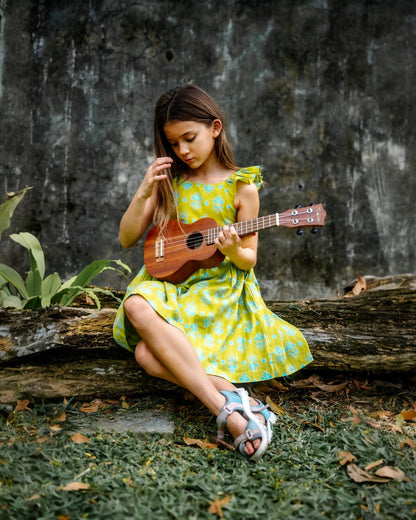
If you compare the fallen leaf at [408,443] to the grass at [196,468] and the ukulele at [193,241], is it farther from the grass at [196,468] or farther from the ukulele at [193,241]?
the ukulele at [193,241]

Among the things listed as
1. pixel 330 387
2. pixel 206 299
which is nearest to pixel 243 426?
pixel 206 299

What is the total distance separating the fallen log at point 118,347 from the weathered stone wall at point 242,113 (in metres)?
1.81

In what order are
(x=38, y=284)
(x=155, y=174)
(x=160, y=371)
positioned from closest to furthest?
(x=160, y=371), (x=155, y=174), (x=38, y=284)

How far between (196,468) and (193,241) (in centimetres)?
111

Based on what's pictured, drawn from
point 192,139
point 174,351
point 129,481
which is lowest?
point 129,481

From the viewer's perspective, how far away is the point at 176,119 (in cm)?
254

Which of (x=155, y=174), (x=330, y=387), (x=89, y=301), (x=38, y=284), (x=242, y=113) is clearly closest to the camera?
(x=155, y=174)

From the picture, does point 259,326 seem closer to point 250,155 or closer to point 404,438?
point 404,438

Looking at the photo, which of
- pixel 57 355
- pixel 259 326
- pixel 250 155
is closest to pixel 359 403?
pixel 259 326

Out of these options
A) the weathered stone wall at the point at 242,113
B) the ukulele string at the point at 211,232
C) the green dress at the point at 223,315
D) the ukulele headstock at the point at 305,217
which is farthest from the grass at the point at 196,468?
the weathered stone wall at the point at 242,113

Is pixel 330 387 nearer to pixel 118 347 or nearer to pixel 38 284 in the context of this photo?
pixel 118 347

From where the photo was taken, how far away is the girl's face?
8.31ft

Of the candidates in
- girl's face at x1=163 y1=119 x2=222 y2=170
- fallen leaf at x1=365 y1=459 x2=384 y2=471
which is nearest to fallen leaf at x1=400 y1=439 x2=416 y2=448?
fallen leaf at x1=365 y1=459 x2=384 y2=471

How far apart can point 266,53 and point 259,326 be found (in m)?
3.19
